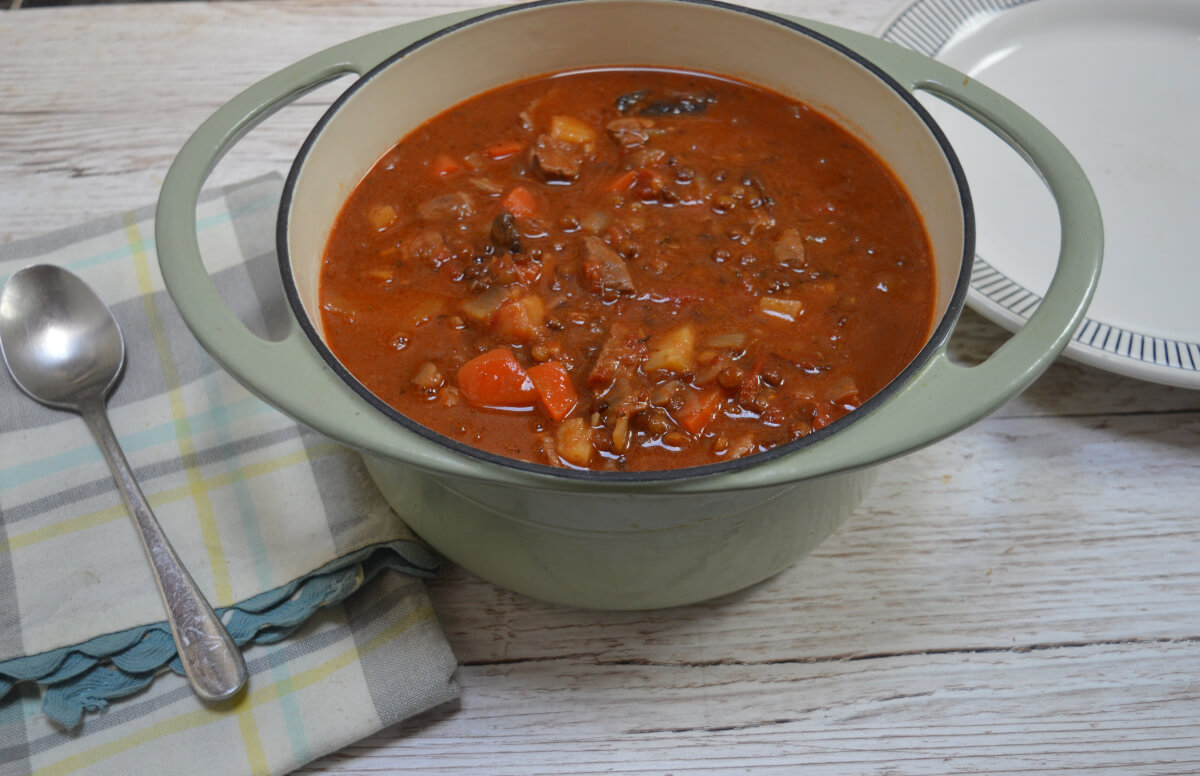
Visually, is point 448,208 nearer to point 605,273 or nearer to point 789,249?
point 605,273

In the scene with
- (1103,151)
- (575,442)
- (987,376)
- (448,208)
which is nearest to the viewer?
(987,376)

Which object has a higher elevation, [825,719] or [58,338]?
[58,338]

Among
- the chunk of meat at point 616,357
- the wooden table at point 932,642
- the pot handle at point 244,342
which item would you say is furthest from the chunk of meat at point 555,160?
the wooden table at point 932,642

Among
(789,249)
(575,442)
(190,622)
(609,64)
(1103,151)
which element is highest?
(609,64)

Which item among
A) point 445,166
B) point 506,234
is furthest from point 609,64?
point 506,234

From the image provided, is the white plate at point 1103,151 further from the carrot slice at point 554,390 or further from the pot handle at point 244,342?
the pot handle at point 244,342

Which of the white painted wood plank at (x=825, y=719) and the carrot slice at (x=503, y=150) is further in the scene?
the carrot slice at (x=503, y=150)

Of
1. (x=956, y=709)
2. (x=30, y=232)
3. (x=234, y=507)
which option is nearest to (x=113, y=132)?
(x=30, y=232)

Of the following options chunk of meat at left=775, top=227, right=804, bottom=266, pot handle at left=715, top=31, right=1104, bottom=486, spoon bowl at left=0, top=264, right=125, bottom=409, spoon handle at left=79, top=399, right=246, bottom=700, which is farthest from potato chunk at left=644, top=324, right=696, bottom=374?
spoon bowl at left=0, top=264, right=125, bottom=409
